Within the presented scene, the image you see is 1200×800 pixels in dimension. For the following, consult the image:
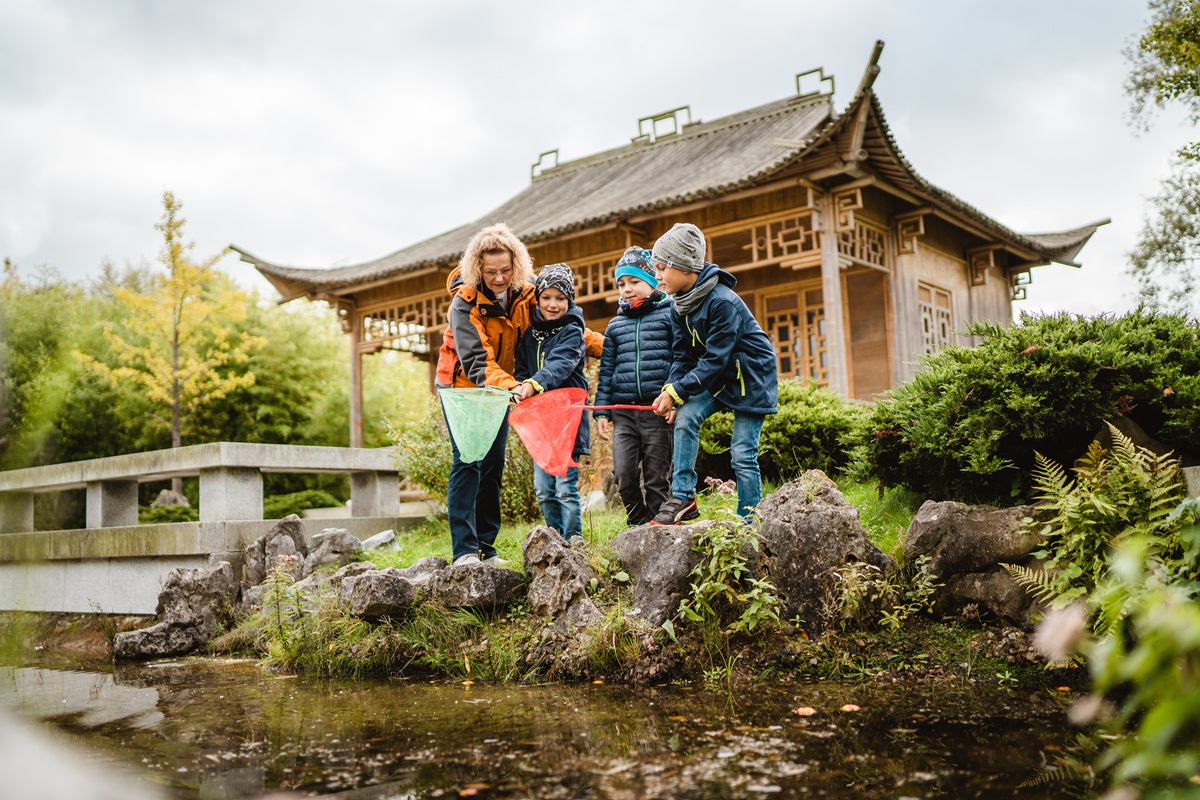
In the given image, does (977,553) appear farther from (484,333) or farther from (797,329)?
(797,329)

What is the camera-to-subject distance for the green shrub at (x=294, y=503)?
13.5 metres

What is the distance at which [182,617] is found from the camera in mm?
6129

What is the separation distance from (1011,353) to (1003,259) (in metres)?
12.9

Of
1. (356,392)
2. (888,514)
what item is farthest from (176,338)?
(888,514)

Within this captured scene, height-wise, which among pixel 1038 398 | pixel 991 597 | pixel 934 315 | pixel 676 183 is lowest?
pixel 991 597

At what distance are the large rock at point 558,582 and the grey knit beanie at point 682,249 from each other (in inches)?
61.9

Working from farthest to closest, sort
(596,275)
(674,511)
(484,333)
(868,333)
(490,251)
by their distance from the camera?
(596,275), (868,333), (484,333), (490,251), (674,511)

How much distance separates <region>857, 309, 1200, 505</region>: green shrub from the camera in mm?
4453

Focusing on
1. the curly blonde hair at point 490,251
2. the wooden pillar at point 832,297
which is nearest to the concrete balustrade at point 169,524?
the curly blonde hair at point 490,251

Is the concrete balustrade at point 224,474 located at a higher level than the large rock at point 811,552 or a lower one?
higher

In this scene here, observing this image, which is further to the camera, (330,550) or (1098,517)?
(330,550)

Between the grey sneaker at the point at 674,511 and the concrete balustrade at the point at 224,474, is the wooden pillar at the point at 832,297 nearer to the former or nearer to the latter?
the concrete balustrade at the point at 224,474

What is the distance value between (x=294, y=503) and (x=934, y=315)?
10.1 meters

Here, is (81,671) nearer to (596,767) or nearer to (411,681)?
(411,681)
